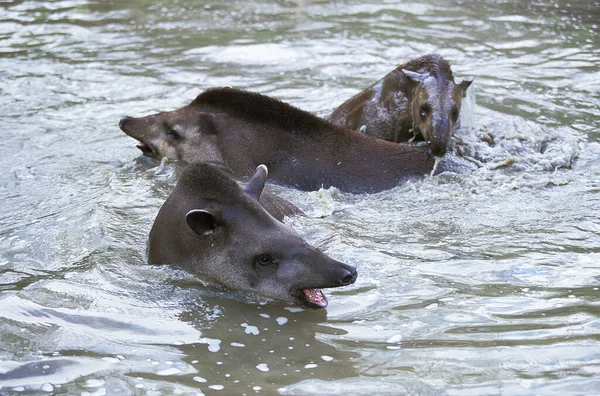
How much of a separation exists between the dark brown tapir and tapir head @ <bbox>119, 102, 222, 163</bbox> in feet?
0.04

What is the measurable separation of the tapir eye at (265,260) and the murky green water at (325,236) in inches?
12.4

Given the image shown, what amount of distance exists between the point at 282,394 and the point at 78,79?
10437mm

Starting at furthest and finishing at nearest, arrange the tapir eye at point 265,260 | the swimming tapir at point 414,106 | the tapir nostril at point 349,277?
the swimming tapir at point 414,106
the tapir eye at point 265,260
the tapir nostril at point 349,277

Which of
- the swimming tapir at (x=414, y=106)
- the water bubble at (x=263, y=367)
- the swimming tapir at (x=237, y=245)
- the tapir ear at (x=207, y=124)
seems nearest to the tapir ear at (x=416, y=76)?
the swimming tapir at (x=414, y=106)

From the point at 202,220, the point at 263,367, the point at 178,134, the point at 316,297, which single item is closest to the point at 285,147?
the point at 178,134

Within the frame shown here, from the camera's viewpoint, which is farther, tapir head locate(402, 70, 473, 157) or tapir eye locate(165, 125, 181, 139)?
tapir eye locate(165, 125, 181, 139)

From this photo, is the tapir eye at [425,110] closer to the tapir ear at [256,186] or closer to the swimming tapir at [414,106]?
the swimming tapir at [414,106]

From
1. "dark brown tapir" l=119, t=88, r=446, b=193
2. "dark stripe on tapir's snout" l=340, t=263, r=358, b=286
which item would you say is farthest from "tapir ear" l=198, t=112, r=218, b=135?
"dark stripe on tapir's snout" l=340, t=263, r=358, b=286

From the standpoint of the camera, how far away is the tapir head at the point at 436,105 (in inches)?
407

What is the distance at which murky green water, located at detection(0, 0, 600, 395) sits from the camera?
5914mm

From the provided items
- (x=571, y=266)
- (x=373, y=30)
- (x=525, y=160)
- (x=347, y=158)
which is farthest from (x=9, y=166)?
(x=373, y=30)

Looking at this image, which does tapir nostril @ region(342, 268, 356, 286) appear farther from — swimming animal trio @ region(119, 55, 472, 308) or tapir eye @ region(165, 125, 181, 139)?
tapir eye @ region(165, 125, 181, 139)

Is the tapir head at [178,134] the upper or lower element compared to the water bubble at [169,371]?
upper

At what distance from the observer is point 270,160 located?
34.1 ft
